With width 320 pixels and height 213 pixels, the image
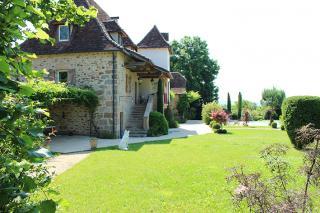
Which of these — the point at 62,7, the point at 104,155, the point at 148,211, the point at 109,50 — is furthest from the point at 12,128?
the point at 109,50

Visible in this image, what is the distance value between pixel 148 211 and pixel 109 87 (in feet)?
52.0

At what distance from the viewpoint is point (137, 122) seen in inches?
998

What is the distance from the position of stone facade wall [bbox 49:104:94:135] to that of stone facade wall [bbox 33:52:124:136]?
1.21ft

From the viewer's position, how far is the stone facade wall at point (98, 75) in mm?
21922

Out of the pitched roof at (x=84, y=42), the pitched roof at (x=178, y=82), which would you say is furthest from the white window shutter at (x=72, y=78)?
the pitched roof at (x=178, y=82)

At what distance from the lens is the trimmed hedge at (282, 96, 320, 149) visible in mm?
15883

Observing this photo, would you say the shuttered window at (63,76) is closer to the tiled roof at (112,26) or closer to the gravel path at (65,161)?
the tiled roof at (112,26)

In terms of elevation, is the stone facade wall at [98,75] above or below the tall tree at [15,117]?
above

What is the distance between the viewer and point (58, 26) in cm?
2311

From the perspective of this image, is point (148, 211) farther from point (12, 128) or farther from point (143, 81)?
point (143, 81)

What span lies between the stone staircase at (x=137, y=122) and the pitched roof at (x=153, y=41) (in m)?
9.64

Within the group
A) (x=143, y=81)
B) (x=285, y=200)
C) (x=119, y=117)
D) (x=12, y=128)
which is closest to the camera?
(x=12, y=128)

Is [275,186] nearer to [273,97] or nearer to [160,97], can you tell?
[160,97]

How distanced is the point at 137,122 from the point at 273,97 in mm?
37778
